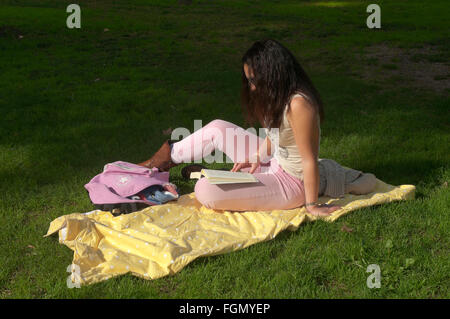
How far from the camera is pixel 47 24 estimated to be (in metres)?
13.2

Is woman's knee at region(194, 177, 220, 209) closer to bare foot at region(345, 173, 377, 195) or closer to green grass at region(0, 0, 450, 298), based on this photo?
green grass at region(0, 0, 450, 298)

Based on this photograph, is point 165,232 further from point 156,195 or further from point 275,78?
point 275,78

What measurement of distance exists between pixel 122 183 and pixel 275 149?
4.58ft

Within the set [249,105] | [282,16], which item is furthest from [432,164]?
[282,16]

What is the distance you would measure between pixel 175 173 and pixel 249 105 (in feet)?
4.92

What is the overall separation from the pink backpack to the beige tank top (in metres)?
1.03

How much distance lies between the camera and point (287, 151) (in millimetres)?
4277

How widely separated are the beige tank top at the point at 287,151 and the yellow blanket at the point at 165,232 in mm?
339

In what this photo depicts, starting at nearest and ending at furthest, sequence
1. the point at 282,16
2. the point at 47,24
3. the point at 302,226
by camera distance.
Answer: the point at 302,226 → the point at 47,24 → the point at 282,16

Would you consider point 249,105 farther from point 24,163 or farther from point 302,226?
point 24,163

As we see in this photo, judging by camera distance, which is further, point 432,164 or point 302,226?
point 432,164

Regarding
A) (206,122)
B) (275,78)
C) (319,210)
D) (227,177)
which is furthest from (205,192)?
(206,122)

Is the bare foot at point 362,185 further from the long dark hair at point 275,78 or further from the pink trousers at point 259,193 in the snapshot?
the long dark hair at point 275,78

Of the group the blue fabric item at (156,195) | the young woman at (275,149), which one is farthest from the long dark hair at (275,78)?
the blue fabric item at (156,195)
